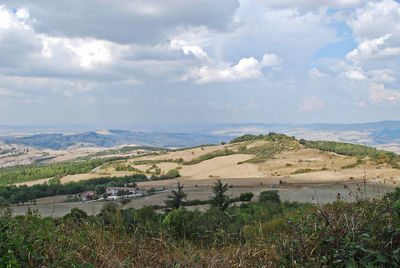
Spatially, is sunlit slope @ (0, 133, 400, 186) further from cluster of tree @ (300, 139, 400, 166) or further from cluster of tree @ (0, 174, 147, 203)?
cluster of tree @ (0, 174, 147, 203)

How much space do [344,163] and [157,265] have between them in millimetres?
77418

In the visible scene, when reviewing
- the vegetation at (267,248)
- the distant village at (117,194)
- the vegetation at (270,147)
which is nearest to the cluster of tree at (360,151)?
the vegetation at (270,147)

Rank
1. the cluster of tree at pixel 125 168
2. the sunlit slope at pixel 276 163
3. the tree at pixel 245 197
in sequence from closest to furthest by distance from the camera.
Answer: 1. the tree at pixel 245 197
2. the sunlit slope at pixel 276 163
3. the cluster of tree at pixel 125 168

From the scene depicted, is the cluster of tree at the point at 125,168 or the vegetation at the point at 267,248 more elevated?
the vegetation at the point at 267,248

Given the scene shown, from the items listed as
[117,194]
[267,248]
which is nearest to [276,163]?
[117,194]

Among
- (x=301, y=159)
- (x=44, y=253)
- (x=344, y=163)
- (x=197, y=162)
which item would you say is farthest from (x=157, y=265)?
(x=197, y=162)

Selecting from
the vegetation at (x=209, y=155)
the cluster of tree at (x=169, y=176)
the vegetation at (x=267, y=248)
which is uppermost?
the vegetation at (x=267, y=248)

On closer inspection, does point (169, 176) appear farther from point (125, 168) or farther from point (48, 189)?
point (48, 189)

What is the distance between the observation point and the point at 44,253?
4469mm

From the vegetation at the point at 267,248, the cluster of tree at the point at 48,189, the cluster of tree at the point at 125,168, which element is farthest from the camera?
the cluster of tree at the point at 125,168

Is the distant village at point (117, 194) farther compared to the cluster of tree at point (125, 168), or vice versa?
the cluster of tree at point (125, 168)

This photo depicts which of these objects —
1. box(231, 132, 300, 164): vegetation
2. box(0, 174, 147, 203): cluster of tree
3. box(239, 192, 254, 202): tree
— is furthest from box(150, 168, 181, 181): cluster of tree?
box(239, 192, 254, 202): tree

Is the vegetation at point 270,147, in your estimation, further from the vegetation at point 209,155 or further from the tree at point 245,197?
the tree at point 245,197

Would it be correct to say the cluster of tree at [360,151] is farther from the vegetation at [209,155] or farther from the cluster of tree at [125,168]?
the cluster of tree at [125,168]
